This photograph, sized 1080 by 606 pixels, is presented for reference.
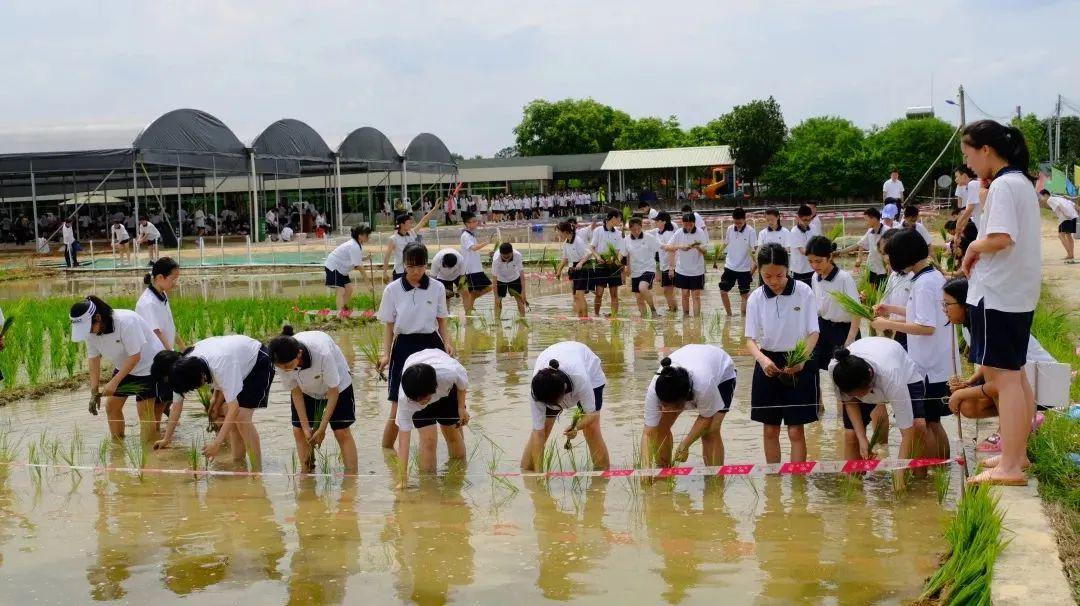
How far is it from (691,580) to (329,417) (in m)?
2.84

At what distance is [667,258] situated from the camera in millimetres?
15164

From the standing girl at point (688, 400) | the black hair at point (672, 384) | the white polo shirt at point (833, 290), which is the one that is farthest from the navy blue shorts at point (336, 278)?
the black hair at point (672, 384)

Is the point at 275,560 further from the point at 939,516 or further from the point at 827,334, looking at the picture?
the point at 827,334

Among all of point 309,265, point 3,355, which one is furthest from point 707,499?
point 309,265

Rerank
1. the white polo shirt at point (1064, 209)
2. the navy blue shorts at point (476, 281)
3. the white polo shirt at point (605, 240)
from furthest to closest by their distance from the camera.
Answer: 1. the white polo shirt at point (1064, 209)
2. the navy blue shorts at point (476, 281)
3. the white polo shirt at point (605, 240)

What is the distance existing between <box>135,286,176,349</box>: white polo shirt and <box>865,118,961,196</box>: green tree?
38878 millimetres

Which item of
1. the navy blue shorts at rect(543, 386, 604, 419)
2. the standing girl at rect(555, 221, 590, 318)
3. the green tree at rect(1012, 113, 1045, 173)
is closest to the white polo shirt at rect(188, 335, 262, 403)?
the navy blue shorts at rect(543, 386, 604, 419)

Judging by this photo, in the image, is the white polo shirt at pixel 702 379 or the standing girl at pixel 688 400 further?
the white polo shirt at pixel 702 379

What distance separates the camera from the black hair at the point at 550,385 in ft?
20.1

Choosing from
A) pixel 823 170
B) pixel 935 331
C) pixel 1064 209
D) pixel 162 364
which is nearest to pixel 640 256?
pixel 1064 209

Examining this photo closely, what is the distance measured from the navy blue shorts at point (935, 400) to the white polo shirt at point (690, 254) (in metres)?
7.83

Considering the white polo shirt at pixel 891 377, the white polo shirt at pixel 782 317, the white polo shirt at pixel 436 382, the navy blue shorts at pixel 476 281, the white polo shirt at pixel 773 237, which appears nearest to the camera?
the white polo shirt at pixel 891 377

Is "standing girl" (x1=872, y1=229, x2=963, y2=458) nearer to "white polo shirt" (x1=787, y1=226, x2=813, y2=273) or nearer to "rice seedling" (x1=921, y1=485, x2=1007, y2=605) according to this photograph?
"rice seedling" (x1=921, y1=485, x2=1007, y2=605)

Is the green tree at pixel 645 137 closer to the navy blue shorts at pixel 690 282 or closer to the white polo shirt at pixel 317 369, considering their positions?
the navy blue shorts at pixel 690 282
